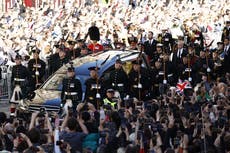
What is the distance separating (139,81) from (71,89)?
254 cm

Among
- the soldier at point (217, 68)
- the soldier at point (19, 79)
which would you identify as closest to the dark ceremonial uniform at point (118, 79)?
the soldier at point (19, 79)

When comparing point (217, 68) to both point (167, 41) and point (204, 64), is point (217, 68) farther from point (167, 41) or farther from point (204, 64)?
point (167, 41)

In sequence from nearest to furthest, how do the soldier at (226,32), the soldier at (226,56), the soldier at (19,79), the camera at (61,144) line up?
the camera at (61,144), the soldier at (19,79), the soldier at (226,56), the soldier at (226,32)

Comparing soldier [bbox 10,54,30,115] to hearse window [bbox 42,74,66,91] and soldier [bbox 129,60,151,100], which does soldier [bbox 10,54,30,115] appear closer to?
hearse window [bbox 42,74,66,91]

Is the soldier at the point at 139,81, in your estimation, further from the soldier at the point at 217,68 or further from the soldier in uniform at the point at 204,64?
the soldier at the point at 217,68

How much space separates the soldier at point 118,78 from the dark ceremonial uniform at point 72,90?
1.31m

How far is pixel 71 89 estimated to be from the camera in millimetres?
21562

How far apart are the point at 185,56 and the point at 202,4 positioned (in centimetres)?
1922

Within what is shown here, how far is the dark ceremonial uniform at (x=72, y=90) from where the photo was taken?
2156cm

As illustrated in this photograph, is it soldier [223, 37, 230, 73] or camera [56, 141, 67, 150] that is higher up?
soldier [223, 37, 230, 73]

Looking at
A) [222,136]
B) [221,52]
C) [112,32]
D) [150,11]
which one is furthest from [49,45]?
[222,136]

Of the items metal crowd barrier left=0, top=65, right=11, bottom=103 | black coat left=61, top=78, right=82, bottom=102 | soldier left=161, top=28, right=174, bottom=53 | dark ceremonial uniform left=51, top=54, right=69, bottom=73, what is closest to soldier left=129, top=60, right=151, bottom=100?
black coat left=61, top=78, right=82, bottom=102

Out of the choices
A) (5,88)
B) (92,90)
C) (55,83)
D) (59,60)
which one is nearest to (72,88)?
(92,90)

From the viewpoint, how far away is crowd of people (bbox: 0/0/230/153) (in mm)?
16031
